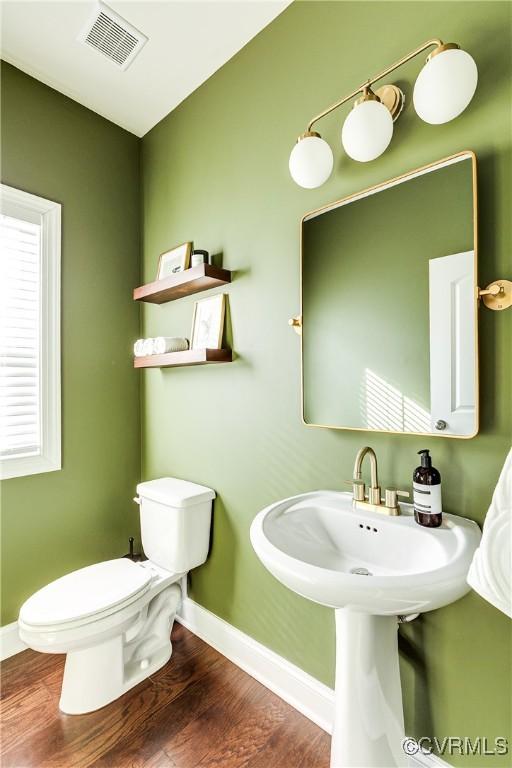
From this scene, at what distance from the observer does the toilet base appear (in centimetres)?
141

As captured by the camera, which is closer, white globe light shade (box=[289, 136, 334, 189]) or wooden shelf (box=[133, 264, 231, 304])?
white globe light shade (box=[289, 136, 334, 189])

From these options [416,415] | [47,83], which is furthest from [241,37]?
[416,415]

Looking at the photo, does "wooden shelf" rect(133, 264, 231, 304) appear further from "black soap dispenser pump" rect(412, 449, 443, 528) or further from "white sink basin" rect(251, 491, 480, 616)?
"black soap dispenser pump" rect(412, 449, 443, 528)

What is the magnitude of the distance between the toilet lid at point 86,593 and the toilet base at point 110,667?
19cm

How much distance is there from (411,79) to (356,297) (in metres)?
0.64

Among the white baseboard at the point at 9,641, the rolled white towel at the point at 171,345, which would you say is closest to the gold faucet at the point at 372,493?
the rolled white towel at the point at 171,345

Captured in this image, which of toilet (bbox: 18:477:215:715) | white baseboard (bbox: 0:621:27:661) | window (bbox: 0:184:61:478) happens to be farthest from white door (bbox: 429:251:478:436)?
white baseboard (bbox: 0:621:27:661)

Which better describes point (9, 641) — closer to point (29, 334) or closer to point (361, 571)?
point (29, 334)

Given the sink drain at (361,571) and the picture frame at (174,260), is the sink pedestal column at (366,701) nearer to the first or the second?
the sink drain at (361,571)

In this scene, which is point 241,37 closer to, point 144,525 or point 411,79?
point 411,79

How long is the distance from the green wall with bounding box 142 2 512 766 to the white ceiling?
76 millimetres

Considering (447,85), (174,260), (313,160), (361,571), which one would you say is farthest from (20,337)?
(447,85)

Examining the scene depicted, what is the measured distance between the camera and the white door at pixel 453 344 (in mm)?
992

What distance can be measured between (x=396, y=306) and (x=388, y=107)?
1.95 feet
